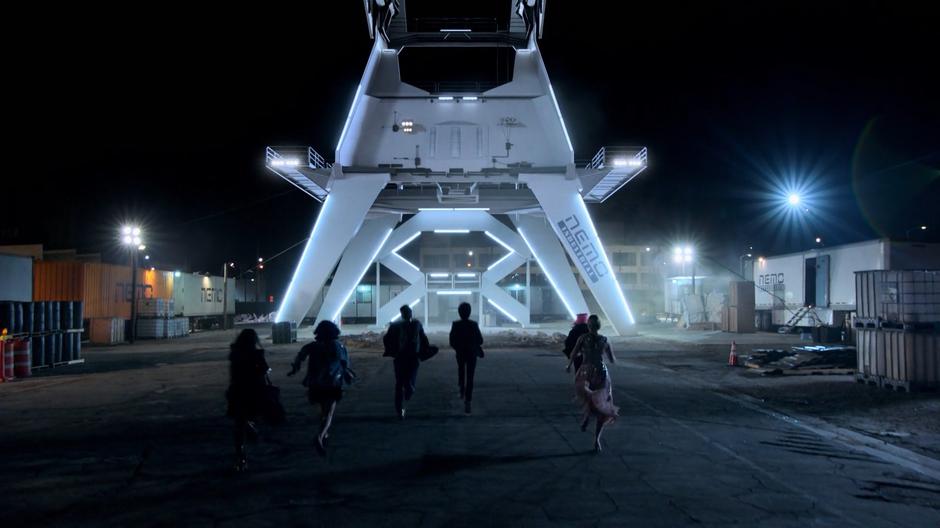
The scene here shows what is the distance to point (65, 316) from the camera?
70.3 feet

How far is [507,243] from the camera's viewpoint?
138ft

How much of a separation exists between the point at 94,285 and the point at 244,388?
110 ft

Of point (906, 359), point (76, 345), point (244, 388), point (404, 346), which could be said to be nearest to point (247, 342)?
point (244, 388)

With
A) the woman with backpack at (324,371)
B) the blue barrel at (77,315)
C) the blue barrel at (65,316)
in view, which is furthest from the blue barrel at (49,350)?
the woman with backpack at (324,371)

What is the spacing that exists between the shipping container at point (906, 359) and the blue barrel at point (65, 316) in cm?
2271

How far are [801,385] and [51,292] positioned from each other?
34.5 metres

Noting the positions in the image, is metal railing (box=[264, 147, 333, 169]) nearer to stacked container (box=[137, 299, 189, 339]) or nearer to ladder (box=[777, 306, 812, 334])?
stacked container (box=[137, 299, 189, 339])

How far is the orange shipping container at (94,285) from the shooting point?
34.2 metres

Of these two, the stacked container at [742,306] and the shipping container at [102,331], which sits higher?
the stacked container at [742,306]

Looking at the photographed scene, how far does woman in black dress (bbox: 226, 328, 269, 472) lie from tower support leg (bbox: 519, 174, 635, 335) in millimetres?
24929

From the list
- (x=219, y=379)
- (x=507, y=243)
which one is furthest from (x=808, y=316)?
(x=219, y=379)

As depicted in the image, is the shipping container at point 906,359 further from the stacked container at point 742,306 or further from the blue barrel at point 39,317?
the stacked container at point 742,306

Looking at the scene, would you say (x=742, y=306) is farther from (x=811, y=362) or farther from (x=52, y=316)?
(x=52, y=316)

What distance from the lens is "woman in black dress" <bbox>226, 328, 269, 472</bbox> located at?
24.5 feet
